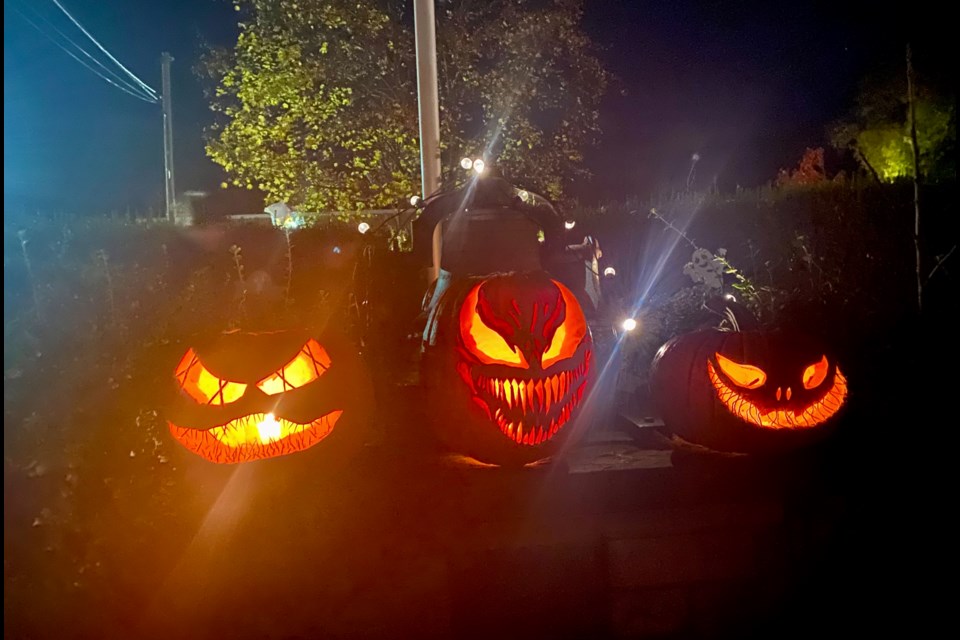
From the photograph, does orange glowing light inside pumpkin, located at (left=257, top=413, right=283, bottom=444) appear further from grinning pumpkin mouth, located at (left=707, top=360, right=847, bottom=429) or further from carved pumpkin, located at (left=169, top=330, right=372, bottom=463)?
grinning pumpkin mouth, located at (left=707, top=360, right=847, bottom=429)

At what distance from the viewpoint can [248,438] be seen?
2730mm

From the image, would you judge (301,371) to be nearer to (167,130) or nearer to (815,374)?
(815,374)

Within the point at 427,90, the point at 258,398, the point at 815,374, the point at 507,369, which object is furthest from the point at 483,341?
the point at 427,90

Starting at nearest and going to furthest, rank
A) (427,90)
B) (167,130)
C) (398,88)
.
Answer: (427,90) < (398,88) < (167,130)

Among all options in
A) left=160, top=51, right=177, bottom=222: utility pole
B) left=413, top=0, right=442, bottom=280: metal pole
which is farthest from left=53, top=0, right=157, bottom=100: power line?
left=413, top=0, right=442, bottom=280: metal pole

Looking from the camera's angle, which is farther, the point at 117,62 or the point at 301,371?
the point at 117,62

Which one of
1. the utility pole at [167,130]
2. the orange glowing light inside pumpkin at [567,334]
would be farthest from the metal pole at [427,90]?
the utility pole at [167,130]

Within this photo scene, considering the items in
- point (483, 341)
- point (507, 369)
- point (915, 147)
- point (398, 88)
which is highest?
point (398, 88)

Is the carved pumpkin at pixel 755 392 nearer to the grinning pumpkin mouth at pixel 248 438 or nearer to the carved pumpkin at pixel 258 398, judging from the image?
the carved pumpkin at pixel 258 398

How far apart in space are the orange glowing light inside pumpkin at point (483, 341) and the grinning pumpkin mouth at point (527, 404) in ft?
0.26

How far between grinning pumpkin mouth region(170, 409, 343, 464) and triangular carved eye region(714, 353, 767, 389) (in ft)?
5.52

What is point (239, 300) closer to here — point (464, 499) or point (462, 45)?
point (464, 499)

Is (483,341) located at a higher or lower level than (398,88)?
lower

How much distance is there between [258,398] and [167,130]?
684 inches
